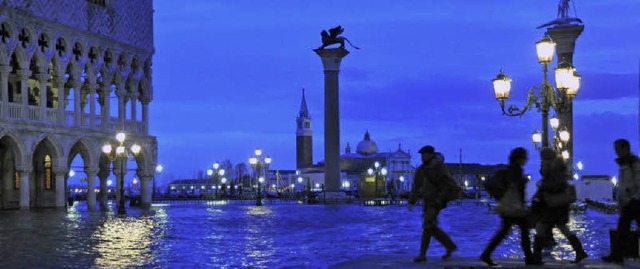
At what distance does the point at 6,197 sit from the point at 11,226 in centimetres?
1768

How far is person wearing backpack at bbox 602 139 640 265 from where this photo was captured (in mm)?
9484

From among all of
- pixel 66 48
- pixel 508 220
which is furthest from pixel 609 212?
pixel 66 48

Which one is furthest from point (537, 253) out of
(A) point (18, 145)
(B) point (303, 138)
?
(B) point (303, 138)

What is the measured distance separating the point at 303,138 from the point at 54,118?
4831 inches

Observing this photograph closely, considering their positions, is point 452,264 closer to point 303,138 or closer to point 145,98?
point 145,98

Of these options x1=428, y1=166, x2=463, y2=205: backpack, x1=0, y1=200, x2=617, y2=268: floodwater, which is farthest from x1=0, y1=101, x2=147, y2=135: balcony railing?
x1=428, y1=166, x2=463, y2=205: backpack

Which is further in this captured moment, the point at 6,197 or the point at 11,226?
the point at 6,197

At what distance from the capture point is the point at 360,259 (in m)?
11.2

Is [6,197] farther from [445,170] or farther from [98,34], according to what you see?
[445,170]

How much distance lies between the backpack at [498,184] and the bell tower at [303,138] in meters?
147

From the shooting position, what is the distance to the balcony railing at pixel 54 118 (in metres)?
34.1

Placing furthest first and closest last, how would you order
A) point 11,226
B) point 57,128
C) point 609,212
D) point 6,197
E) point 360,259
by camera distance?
1. point 6,197
2. point 57,128
3. point 609,212
4. point 11,226
5. point 360,259

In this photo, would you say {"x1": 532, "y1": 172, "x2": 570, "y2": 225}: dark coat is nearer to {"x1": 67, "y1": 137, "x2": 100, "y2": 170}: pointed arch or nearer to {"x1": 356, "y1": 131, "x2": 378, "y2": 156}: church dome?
{"x1": 67, "y1": 137, "x2": 100, "y2": 170}: pointed arch

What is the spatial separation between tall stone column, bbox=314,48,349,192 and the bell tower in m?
102
